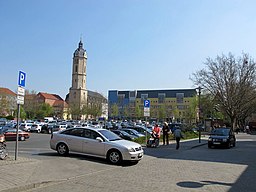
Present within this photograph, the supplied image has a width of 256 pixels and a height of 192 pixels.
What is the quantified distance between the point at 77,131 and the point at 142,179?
5.28 m

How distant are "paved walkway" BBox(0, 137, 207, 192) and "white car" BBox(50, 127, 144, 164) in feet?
5.55

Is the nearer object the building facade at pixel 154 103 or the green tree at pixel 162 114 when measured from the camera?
the green tree at pixel 162 114

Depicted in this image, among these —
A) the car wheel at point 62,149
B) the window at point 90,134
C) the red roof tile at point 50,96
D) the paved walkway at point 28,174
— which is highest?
the red roof tile at point 50,96

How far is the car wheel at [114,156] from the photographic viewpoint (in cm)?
1270

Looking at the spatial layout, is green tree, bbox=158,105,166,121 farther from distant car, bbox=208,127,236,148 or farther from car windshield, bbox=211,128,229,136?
distant car, bbox=208,127,236,148

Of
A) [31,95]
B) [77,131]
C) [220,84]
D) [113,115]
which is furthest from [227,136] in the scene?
[113,115]

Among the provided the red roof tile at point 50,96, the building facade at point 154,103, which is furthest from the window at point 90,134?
the red roof tile at point 50,96

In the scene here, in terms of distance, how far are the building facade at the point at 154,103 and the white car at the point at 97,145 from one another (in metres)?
97.1

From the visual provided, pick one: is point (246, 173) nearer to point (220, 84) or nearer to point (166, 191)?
point (166, 191)

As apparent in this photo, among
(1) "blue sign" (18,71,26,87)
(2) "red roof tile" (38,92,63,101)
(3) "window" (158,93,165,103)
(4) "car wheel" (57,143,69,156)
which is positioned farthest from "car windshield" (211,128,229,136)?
(2) "red roof tile" (38,92,63,101)

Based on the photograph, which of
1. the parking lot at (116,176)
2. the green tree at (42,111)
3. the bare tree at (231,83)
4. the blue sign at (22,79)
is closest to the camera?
the parking lot at (116,176)

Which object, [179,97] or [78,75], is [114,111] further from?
[179,97]

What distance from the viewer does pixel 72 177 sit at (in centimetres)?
965

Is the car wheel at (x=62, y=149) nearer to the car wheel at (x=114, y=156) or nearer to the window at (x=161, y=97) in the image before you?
the car wheel at (x=114, y=156)
